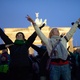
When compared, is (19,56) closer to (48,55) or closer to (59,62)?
(48,55)

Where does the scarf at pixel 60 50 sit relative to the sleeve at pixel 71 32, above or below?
below

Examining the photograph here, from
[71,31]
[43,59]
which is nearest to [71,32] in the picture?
[71,31]

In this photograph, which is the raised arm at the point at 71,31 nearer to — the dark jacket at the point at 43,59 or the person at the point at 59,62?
the person at the point at 59,62

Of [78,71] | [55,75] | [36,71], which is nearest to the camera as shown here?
[55,75]

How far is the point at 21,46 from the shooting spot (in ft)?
15.4

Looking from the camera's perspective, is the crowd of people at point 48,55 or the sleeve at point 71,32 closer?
the crowd of people at point 48,55

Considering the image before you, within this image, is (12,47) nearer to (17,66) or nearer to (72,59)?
(17,66)

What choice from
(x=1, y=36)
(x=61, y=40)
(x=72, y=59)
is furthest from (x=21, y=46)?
(x=72, y=59)


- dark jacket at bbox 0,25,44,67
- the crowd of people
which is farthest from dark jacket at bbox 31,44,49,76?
dark jacket at bbox 0,25,44,67

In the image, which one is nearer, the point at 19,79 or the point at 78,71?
the point at 19,79

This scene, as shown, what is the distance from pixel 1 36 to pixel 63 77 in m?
1.50

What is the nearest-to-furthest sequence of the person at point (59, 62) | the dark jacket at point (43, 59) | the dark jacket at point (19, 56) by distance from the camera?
the person at point (59, 62) → the dark jacket at point (19, 56) → the dark jacket at point (43, 59)

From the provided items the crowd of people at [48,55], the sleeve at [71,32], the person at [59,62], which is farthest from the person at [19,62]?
the sleeve at [71,32]

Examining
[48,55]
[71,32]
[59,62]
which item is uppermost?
[71,32]
